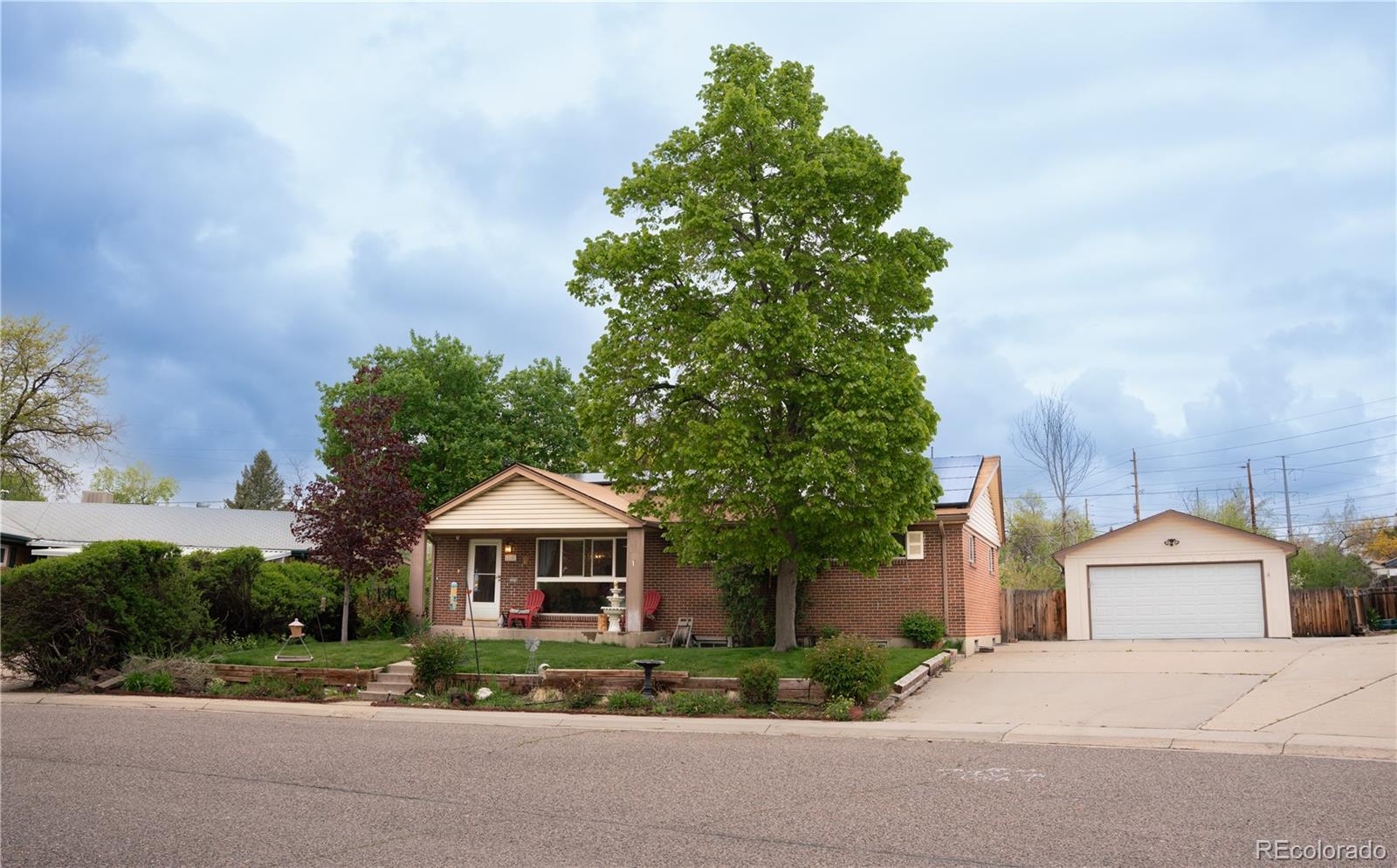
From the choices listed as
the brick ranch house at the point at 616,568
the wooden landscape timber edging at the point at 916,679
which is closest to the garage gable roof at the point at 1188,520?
the brick ranch house at the point at 616,568

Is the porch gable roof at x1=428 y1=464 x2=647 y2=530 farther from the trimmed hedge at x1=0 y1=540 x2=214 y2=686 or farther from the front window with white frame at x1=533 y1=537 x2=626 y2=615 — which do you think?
the trimmed hedge at x1=0 y1=540 x2=214 y2=686

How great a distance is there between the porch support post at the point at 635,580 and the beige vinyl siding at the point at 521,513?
55 cm

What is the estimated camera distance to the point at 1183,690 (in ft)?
49.0

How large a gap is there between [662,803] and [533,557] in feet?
56.3

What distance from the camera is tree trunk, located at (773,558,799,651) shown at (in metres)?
18.7

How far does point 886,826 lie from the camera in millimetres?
7047

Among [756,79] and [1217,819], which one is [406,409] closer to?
[756,79]

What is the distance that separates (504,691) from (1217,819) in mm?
11824

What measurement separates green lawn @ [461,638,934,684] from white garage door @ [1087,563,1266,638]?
31.2 ft

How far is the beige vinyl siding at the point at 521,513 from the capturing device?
23469 mm

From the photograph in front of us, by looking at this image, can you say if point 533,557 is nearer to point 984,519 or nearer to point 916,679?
point 916,679

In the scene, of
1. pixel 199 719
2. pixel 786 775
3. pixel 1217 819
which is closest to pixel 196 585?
pixel 199 719

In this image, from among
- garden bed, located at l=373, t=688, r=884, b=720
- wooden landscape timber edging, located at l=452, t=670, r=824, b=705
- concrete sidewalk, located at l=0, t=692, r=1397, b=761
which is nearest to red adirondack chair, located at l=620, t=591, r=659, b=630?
wooden landscape timber edging, located at l=452, t=670, r=824, b=705

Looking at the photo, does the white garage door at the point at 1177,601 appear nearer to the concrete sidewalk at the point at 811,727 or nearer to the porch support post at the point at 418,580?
the concrete sidewalk at the point at 811,727
